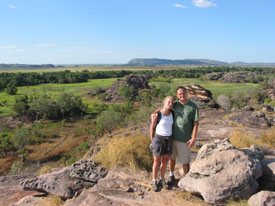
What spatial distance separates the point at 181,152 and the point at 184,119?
0.83 metres

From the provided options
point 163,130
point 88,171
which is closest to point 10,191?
point 88,171

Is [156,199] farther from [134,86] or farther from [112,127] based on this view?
[134,86]

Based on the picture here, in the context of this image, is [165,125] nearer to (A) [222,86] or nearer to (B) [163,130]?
(B) [163,130]

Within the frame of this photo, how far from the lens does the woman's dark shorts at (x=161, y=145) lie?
500 cm

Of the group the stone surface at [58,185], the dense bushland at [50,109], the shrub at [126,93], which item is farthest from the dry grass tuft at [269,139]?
the shrub at [126,93]

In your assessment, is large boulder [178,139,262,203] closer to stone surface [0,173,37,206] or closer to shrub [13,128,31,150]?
stone surface [0,173,37,206]

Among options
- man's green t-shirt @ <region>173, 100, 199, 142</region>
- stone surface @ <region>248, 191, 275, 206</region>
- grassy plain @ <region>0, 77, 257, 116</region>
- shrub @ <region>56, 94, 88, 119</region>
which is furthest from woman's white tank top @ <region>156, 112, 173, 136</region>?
grassy plain @ <region>0, 77, 257, 116</region>

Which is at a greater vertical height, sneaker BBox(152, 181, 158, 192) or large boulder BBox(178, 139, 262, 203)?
large boulder BBox(178, 139, 262, 203)

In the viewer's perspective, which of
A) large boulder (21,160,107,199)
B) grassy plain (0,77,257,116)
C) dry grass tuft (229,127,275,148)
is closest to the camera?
large boulder (21,160,107,199)

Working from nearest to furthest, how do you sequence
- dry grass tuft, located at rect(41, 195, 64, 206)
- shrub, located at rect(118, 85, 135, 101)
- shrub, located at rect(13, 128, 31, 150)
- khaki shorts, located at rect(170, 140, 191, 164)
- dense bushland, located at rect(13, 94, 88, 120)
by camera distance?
khaki shorts, located at rect(170, 140, 191, 164) → dry grass tuft, located at rect(41, 195, 64, 206) → shrub, located at rect(13, 128, 31, 150) → dense bushland, located at rect(13, 94, 88, 120) → shrub, located at rect(118, 85, 135, 101)

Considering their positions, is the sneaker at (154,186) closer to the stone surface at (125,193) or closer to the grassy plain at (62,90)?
the stone surface at (125,193)

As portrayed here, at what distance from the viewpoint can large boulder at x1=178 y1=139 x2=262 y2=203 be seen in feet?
14.3

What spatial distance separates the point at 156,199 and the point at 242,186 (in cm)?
182

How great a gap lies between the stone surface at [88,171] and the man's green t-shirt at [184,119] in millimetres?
2590
